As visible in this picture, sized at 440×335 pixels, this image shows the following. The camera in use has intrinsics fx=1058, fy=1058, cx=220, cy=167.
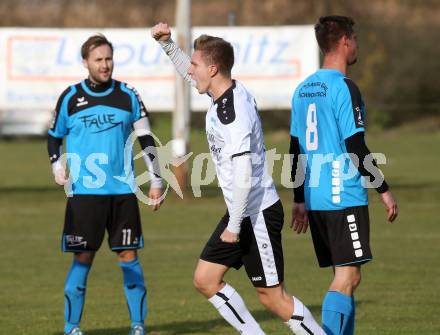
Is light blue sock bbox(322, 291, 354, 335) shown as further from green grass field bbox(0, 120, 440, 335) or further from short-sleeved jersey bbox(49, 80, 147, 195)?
short-sleeved jersey bbox(49, 80, 147, 195)

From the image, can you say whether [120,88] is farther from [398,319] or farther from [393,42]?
[393,42]

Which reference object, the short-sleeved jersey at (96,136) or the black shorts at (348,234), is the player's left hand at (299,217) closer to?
the black shorts at (348,234)

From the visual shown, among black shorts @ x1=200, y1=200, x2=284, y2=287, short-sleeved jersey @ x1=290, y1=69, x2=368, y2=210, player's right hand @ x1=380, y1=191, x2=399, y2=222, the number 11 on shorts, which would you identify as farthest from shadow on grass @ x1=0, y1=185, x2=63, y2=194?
player's right hand @ x1=380, y1=191, x2=399, y2=222

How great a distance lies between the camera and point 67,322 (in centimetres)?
777

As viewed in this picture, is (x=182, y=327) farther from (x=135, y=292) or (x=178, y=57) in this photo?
(x=178, y=57)

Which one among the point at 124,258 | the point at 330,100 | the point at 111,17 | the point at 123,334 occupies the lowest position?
the point at 123,334

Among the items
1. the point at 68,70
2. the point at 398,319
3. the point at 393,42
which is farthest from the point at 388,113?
the point at 398,319

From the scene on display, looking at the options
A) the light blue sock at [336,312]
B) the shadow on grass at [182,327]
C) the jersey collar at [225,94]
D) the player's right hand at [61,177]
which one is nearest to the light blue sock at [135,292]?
the shadow on grass at [182,327]

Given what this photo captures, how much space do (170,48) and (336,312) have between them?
2.07m

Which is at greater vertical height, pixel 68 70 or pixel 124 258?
pixel 68 70

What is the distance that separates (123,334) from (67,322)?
1.65 feet

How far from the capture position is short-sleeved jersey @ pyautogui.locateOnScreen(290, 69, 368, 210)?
6.50 meters

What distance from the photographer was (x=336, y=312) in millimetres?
6508

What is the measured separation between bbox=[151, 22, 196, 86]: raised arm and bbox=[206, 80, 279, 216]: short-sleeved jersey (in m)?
0.71
